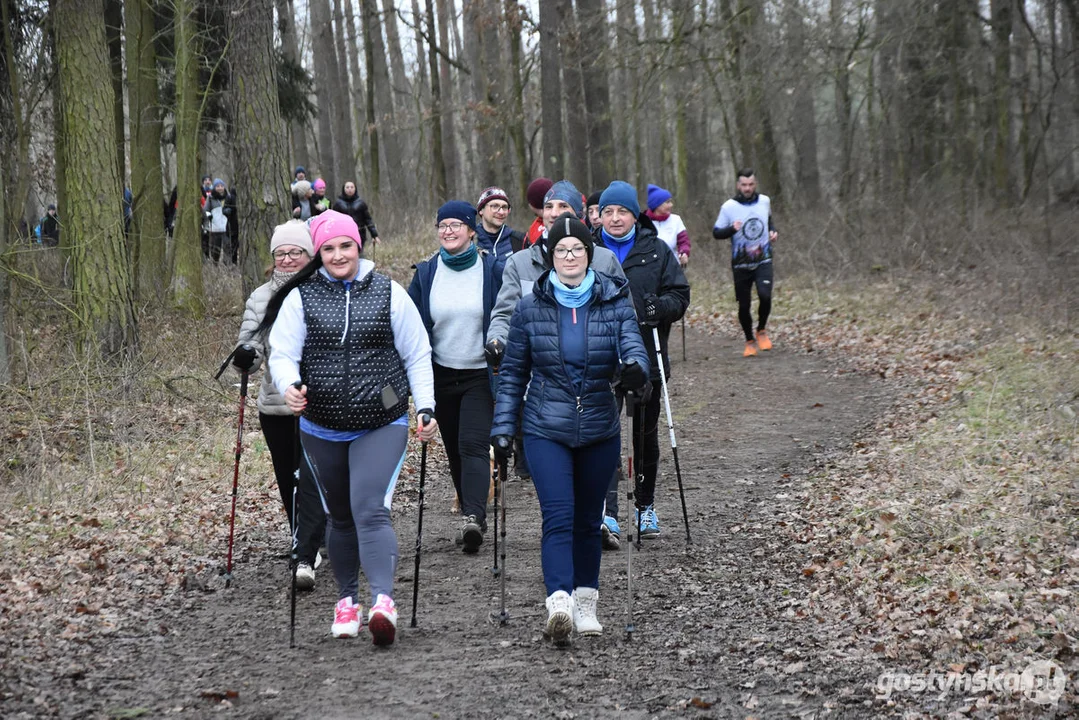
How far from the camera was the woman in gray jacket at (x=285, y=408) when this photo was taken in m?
6.61

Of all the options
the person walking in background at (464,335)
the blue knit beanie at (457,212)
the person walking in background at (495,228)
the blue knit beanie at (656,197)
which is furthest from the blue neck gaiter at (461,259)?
the blue knit beanie at (656,197)

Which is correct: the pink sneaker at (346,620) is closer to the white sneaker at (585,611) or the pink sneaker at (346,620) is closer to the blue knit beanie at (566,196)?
the white sneaker at (585,611)

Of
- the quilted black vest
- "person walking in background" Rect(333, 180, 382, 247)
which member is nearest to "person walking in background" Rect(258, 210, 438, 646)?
the quilted black vest

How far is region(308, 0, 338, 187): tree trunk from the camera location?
3030 cm

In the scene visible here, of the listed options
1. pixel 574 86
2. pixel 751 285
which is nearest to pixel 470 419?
pixel 751 285

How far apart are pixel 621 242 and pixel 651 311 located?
1.72ft

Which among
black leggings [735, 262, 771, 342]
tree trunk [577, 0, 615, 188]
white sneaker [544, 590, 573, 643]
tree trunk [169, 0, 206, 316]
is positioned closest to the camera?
white sneaker [544, 590, 573, 643]

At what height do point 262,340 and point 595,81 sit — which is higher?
point 595,81

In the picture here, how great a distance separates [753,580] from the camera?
684 cm

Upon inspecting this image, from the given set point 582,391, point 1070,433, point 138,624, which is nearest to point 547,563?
point 582,391

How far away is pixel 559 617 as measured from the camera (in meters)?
5.50

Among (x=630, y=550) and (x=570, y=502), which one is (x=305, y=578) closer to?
(x=570, y=502)

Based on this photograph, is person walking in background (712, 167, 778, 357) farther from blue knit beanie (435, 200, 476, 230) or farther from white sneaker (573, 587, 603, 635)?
white sneaker (573, 587, 603, 635)

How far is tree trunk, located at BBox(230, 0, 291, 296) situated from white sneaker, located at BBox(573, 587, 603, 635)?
815cm
